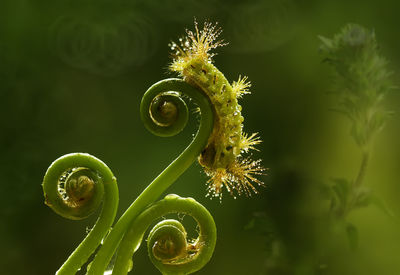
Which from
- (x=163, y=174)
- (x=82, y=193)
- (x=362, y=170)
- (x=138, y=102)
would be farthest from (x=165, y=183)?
(x=138, y=102)

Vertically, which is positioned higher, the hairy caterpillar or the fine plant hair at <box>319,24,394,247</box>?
the fine plant hair at <box>319,24,394,247</box>

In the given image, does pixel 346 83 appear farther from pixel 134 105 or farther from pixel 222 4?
pixel 222 4

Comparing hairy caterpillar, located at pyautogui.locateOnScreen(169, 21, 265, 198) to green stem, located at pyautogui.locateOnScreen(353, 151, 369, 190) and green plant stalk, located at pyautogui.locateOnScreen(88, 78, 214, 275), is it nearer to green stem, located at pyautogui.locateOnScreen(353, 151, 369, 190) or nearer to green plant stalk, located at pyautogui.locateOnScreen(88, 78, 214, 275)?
green plant stalk, located at pyautogui.locateOnScreen(88, 78, 214, 275)

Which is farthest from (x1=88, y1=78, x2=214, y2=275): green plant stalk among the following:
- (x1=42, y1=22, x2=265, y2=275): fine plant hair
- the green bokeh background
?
the green bokeh background

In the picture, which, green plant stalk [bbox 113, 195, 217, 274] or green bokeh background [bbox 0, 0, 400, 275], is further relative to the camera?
green bokeh background [bbox 0, 0, 400, 275]

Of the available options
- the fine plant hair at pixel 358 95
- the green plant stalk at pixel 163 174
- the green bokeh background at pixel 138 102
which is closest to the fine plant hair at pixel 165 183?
the green plant stalk at pixel 163 174

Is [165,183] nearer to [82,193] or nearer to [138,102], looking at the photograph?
[82,193]

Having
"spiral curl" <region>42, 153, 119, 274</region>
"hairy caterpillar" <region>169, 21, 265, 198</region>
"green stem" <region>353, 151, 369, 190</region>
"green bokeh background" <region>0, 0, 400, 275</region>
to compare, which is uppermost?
"green bokeh background" <region>0, 0, 400, 275</region>
